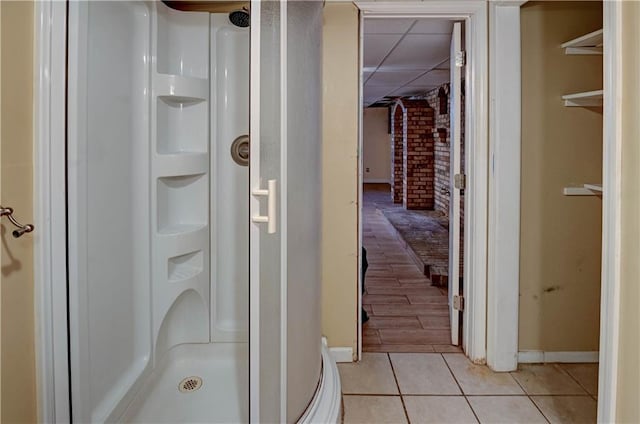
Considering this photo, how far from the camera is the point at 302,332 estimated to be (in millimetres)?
1846

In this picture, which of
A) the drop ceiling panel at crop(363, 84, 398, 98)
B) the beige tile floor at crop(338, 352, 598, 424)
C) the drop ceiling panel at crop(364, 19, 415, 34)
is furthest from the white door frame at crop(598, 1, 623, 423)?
the drop ceiling panel at crop(363, 84, 398, 98)

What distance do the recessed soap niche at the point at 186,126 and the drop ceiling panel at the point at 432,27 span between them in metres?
1.86

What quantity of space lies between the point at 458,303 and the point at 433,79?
449 cm

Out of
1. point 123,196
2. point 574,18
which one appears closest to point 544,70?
point 574,18

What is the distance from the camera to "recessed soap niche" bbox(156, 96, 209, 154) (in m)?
2.44

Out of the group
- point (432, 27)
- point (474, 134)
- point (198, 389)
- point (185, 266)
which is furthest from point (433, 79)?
point (198, 389)

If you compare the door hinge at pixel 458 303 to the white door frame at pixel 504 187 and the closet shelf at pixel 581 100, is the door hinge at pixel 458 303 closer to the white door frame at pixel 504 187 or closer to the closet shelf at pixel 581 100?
the white door frame at pixel 504 187

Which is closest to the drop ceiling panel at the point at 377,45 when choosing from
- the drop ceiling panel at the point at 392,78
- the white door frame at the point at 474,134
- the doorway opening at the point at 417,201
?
the doorway opening at the point at 417,201

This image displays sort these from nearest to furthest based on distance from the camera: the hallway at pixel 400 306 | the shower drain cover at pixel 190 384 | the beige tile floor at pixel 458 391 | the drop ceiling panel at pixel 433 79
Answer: the beige tile floor at pixel 458 391 < the shower drain cover at pixel 190 384 < the hallway at pixel 400 306 < the drop ceiling panel at pixel 433 79

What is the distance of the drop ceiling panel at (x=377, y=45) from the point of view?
409 centimetres

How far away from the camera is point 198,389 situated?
232 centimetres

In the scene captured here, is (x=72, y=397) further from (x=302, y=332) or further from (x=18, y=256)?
(x=302, y=332)

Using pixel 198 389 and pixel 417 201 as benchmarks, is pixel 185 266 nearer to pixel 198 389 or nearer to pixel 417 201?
pixel 198 389

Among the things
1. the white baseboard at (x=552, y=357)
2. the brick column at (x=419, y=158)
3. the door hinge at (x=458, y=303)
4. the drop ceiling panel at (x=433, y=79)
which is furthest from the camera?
the brick column at (x=419, y=158)
